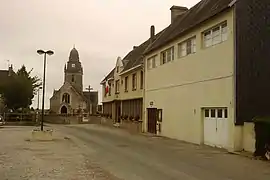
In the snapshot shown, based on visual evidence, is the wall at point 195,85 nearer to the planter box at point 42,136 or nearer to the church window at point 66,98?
the planter box at point 42,136

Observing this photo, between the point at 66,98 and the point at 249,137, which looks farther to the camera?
the point at 66,98

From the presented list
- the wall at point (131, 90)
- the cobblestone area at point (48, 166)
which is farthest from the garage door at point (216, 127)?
the wall at point (131, 90)

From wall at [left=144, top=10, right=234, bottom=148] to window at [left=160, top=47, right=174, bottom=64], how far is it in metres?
0.34

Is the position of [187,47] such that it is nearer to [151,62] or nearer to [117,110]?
[151,62]

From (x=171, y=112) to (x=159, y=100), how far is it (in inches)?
119

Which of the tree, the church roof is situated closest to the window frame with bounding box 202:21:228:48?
the tree

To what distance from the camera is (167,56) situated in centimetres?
2964

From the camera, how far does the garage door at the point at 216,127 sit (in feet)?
66.2

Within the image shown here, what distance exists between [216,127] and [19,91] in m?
37.8

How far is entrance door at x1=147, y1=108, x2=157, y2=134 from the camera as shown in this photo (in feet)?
105

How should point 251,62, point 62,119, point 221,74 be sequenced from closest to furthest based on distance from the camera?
point 251,62
point 221,74
point 62,119

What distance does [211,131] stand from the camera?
855 inches

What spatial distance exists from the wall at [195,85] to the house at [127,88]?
6195 millimetres

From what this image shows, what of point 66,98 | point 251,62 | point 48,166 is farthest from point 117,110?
point 66,98
